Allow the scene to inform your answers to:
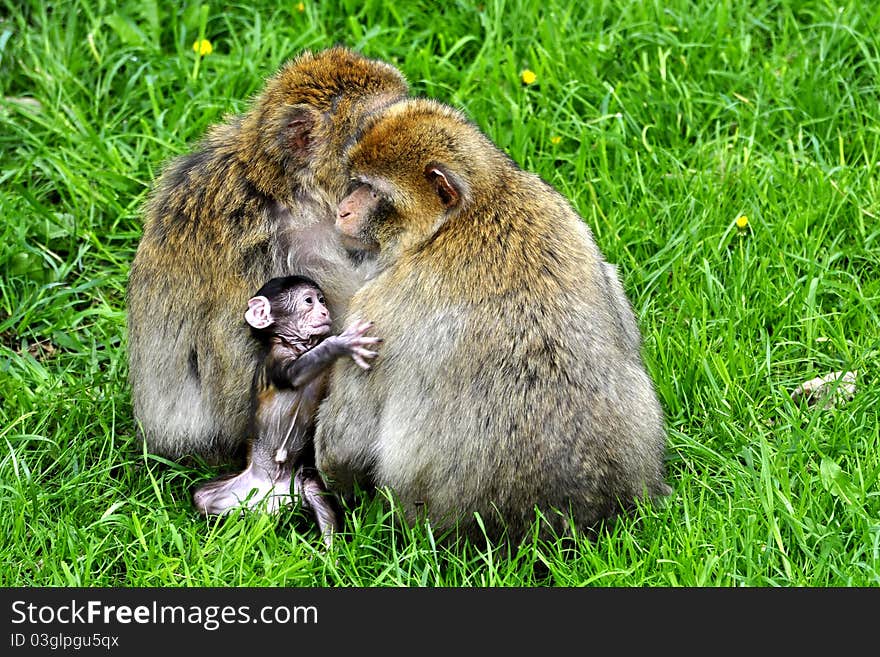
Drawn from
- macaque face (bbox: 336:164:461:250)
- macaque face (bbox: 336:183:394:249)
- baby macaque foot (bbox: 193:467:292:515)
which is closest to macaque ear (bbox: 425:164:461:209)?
macaque face (bbox: 336:164:461:250)

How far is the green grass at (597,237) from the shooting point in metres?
5.04

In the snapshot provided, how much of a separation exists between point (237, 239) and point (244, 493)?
0.96m

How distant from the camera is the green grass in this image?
198 inches

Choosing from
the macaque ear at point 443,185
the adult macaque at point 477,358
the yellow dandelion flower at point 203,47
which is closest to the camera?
the adult macaque at point 477,358

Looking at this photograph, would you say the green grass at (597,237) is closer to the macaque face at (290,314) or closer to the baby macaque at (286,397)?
the baby macaque at (286,397)

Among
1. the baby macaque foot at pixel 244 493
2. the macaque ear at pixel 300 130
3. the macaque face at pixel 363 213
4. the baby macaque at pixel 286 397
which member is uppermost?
the macaque ear at pixel 300 130

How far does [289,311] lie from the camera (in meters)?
5.14

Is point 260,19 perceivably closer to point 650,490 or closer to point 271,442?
point 271,442

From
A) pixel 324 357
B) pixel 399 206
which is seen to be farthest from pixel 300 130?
pixel 324 357

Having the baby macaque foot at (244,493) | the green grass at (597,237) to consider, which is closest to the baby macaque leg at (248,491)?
the baby macaque foot at (244,493)

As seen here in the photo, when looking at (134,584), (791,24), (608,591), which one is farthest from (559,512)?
(791,24)

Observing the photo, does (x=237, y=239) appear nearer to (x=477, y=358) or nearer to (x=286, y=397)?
(x=286, y=397)

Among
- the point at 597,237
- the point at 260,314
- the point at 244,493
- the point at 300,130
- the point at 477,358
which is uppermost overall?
the point at 300,130

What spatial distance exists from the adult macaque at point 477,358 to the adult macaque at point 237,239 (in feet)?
0.80
